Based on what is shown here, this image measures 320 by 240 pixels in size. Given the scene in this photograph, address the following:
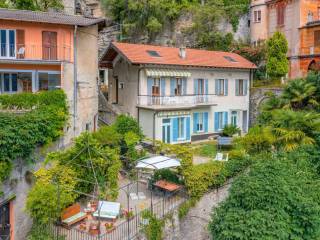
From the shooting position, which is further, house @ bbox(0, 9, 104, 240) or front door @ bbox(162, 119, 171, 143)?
front door @ bbox(162, 119, 171, 143)

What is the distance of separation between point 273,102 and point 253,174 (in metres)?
12.8

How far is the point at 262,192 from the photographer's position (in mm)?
14125

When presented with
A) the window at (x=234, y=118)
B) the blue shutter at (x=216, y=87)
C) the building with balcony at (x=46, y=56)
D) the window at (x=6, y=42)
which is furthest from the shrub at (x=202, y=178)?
the window at (x=6, y=42)

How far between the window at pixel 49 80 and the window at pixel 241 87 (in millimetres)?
16133

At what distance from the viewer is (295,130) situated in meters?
20.9

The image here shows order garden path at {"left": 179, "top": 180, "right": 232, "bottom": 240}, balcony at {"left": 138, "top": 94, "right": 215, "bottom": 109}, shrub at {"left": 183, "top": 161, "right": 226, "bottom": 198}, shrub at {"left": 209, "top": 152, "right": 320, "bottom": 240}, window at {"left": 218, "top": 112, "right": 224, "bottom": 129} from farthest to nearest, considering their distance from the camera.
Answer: window at {"left": 218, "top": 112, "right": 224, "bottom": 129}, balcony at {"left": 138, "top": 94, "right": 215, "bottom": 109}, shrub at {"left": 183, "top": 161, "right": 226, "bottom": 198}, garden path at {"left": 179, "top": 180, "right": 232, "bottom": 240}, shrub at {"left": 209, "top": 152, "right": 320, "bottom": 240}

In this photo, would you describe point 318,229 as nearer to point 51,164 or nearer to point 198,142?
point 51,164

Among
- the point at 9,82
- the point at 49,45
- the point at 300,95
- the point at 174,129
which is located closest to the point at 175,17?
the point at 174,129

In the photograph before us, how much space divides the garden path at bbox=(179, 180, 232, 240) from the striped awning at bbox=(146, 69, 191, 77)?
34.1ft

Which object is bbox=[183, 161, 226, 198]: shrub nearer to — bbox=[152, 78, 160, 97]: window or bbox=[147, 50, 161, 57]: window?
bbox=[152, 78, 160, 97]: window

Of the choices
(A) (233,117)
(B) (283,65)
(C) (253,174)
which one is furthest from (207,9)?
(C) (253,174)

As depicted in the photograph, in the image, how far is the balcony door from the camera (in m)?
23.1

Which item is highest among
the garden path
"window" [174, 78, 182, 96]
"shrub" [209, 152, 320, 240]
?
"window" [174, 78, 182, 96]

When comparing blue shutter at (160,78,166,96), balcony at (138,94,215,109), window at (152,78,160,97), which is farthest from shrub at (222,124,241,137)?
window at (152,78,160,97)
